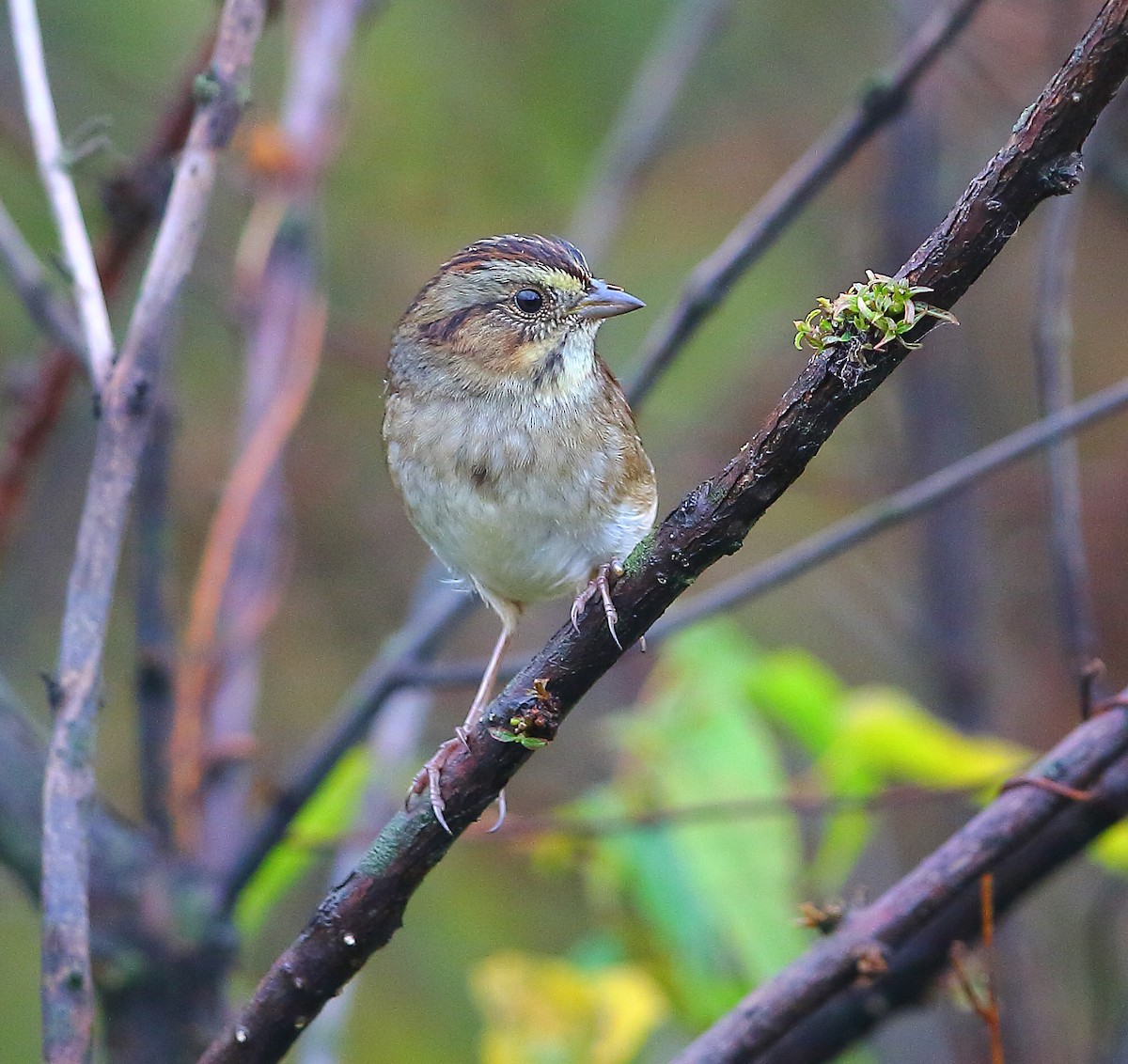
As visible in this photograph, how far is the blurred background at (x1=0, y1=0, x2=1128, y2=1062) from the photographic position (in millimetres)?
5270

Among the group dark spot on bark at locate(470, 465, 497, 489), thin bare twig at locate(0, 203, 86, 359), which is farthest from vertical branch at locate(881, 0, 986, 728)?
thin bare twig at locate(0, 203, 86, 359)

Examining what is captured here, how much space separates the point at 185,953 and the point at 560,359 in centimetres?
155

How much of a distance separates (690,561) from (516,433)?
4.59 feet

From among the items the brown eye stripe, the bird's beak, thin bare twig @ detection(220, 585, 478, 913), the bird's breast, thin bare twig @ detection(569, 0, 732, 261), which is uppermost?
thin bare twig @ detection(569, 0, 732, 261)

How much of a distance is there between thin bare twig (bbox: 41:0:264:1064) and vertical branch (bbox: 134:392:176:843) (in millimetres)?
897

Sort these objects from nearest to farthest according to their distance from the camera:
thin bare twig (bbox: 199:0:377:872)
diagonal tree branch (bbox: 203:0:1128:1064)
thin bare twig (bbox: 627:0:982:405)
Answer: diagonal tree branch (bbox: 203:0:1128:1064) → thin bare twig (bbox: 627:0:982:405) → thin bare twig (bbox: 199:0:377:872)

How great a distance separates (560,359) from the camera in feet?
11.0

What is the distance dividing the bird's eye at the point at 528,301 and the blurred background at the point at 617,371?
5.50 ft

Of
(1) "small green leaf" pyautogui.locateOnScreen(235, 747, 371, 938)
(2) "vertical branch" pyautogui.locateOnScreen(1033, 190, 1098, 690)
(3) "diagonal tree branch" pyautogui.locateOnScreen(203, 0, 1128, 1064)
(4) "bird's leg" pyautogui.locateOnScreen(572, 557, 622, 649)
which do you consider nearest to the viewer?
(3) "diagonal tree branch" pyautogui.locateOnScreen(203, 0, 1128, 1064)

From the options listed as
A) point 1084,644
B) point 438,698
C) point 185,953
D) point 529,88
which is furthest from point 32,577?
point 1084,644

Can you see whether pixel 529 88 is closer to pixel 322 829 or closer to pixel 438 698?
pixel 438 698

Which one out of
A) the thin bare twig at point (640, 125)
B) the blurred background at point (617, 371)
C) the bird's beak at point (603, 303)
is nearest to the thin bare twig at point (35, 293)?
the bird's beak at point (603, 303)

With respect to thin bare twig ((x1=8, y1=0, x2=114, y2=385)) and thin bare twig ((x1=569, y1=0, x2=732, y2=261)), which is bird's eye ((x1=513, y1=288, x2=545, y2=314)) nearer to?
thin bare twig ((x1=569, y1=0, x2=732, y2=261))

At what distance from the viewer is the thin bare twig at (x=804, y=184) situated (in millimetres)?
2783
